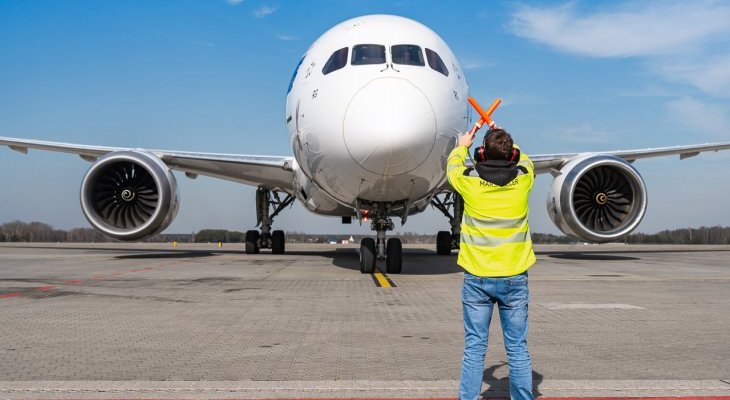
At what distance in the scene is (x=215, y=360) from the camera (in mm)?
4512

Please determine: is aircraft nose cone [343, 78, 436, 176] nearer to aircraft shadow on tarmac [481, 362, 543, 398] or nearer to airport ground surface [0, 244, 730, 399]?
airport ground surface [0, 244, 730, 399]

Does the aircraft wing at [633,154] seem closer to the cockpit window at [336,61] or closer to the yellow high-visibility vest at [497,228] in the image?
the cockpit window at [336,61]

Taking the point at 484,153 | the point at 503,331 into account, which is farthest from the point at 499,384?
the point at 484,153

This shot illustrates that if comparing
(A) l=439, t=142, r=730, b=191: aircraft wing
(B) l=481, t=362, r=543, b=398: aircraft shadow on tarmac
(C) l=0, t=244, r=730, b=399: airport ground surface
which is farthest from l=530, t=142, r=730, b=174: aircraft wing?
(B) l=481, t=362, r=543, b=398: aircraft shadow on tarmac

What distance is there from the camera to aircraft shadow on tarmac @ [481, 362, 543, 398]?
3.74 meters

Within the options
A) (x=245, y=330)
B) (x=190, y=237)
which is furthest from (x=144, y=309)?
(x=190, y=237)

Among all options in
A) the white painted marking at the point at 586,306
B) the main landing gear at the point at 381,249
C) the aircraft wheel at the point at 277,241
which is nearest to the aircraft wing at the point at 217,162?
the aircraft wheel at the point at 277,241

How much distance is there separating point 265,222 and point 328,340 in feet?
49.6

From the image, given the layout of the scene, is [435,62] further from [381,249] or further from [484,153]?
[484,153]

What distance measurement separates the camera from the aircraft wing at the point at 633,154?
16.9 m

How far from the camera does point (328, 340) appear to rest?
17.3 feet

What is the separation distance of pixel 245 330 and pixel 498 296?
2.89 m

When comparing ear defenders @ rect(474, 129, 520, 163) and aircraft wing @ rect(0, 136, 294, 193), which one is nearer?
ear defenders @ rect(474, 129, 520, 163)

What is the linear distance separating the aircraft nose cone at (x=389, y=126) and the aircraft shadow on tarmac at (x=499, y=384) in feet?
17.2
